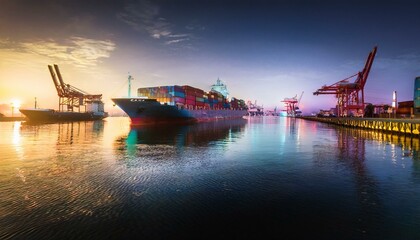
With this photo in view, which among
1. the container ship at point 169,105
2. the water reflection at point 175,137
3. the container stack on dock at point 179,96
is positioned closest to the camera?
the water reflection at point 175,137

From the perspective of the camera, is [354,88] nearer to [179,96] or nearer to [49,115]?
[179,96]

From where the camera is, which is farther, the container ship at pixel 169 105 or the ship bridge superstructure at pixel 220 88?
the ship bridge superstructure at pixel 220 88

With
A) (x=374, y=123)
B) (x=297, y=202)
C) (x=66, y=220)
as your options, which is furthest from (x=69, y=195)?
(x=374, y=123)

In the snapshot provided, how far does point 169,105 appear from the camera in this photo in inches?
2520

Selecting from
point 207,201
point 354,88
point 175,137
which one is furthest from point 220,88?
point 207,201

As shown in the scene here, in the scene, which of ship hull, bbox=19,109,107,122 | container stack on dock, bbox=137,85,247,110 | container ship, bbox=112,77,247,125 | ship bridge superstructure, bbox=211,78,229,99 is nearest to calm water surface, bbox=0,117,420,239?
container ship, bbox=112,77,247,125

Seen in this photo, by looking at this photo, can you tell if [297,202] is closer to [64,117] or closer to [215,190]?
[215,190]

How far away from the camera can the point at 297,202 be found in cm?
862

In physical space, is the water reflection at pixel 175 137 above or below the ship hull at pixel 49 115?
below

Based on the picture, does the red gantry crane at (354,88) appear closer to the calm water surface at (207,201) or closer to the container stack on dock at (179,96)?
the container stack on dock at (179,96)

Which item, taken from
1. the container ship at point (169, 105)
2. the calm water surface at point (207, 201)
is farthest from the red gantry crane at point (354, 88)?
the calm water surface at point (207, 201)

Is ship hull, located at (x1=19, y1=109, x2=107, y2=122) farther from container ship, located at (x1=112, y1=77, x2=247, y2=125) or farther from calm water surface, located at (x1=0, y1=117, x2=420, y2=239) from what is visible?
calm water surface, located at (x1=0, y1=117, x2=420, y2=239)

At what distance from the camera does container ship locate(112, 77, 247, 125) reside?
58.0 meters

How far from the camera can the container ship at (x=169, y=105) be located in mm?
57969
